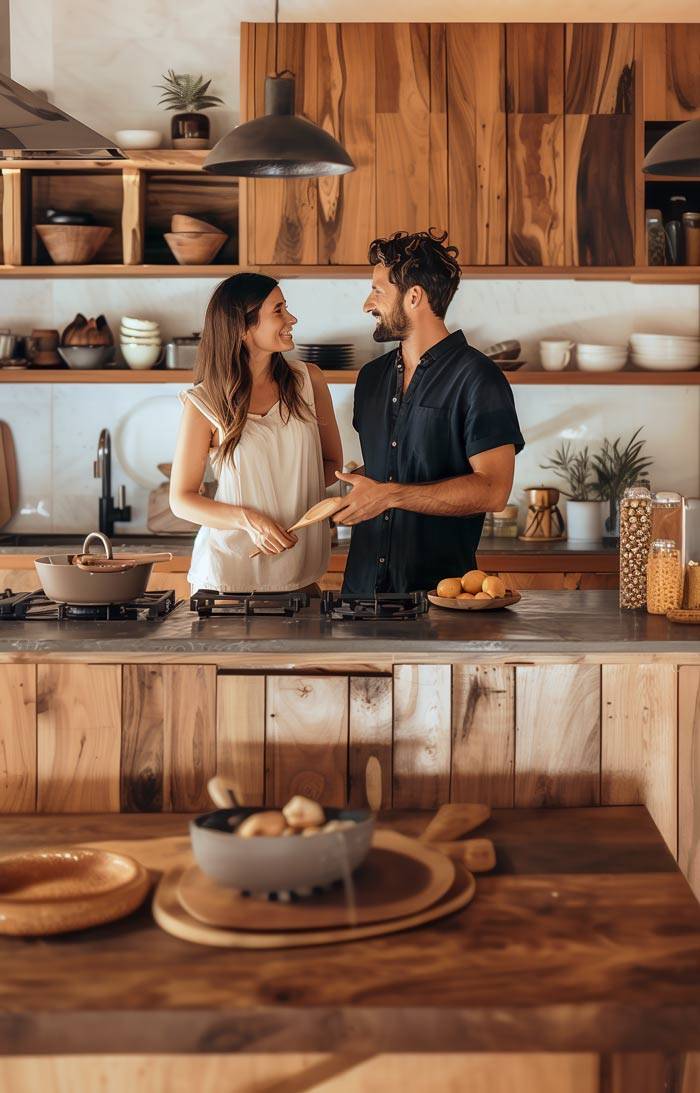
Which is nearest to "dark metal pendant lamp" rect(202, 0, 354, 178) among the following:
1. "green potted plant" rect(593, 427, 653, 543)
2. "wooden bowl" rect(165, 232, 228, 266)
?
"wooden bowl" rect(165, 232, 228, 266)

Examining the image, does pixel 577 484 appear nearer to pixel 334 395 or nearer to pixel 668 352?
pixel 668 352

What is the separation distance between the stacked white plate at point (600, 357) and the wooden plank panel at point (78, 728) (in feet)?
9.52

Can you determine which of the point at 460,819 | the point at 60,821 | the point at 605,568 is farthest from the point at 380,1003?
the point at 605,568

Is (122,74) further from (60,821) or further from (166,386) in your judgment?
(60,821)

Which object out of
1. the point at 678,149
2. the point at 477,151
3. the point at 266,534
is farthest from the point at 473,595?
the point at 477,151

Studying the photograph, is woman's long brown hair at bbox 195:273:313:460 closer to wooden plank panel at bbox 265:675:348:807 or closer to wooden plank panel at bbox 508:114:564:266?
wooden plank panel at bbox 265:675:348:807

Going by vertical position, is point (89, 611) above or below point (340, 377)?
below

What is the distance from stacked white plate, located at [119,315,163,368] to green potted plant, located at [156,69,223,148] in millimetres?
680

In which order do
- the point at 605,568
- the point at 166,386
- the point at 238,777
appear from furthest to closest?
1. the point at 166,386
2. the point at 605,568
3. the point at 238,777

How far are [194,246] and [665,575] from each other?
2628 mm

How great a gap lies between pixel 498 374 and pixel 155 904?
1.93 m

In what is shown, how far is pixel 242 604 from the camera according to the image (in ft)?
8.66

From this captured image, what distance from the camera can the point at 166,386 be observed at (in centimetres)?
502

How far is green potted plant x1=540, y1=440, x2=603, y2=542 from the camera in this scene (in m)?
4.67
